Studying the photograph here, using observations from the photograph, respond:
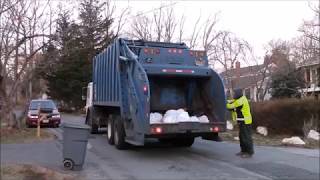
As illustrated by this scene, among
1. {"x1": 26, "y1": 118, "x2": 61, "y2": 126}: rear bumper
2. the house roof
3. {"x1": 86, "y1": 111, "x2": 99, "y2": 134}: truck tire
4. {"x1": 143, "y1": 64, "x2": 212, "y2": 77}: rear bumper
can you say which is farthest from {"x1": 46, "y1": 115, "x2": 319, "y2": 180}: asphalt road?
the house roof

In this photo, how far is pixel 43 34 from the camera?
20.1 m

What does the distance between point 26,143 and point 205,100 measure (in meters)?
6.45

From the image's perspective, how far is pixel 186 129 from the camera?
12164 millimetres

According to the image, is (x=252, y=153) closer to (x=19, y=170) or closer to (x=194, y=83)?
(x=194, y=83)

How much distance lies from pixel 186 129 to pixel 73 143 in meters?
2.92

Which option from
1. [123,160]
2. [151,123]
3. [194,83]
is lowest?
[123,160]

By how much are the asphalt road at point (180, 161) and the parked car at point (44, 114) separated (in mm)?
9484

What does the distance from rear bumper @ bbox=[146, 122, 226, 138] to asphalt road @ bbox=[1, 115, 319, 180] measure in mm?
649

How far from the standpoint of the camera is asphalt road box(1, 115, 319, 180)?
10.3m

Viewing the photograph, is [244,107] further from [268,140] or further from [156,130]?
[268,140]

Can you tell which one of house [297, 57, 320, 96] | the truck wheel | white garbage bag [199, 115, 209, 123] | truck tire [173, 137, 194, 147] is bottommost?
truck tire [173, 137, 194, 147]

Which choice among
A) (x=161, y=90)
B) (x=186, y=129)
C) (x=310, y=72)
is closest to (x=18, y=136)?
(x=161, y=90)

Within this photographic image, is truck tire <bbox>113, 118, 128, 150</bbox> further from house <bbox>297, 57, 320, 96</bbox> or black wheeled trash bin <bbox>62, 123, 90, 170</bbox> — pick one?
house <bbox>297, 57, 320, 96</bbox>

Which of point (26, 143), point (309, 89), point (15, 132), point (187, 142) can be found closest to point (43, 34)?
point (15, 132)
